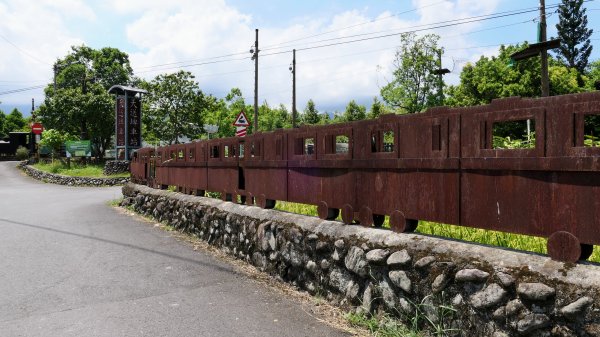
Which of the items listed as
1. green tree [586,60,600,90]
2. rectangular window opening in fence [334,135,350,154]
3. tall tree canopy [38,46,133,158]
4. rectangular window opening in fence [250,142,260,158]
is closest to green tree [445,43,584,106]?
green tree [586,60,600,90]

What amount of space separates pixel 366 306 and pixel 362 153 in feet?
4.98

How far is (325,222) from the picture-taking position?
523 cm

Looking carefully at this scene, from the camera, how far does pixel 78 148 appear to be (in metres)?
35.8

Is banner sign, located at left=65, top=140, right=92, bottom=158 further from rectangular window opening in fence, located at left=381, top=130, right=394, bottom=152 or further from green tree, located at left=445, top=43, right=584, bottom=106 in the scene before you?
rectangular window opening in fence, located at left=381, top=130, right=394, bottom=152

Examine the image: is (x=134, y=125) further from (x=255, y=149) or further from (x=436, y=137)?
(x=436, y=137)

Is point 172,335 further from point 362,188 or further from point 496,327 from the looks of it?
point 496,327

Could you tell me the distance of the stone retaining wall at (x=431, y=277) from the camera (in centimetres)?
276

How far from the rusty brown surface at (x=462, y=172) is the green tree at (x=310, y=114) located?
7794cm

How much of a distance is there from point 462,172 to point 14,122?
106m

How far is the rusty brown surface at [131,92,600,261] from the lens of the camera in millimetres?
2932

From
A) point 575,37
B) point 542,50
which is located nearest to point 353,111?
point 575,37

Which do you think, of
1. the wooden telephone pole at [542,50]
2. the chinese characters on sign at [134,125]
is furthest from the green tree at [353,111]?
the wooden telephone pole at [542,50]

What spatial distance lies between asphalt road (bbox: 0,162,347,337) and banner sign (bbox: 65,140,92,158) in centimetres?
2833

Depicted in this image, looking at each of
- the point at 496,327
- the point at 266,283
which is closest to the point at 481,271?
the point at 496,327
